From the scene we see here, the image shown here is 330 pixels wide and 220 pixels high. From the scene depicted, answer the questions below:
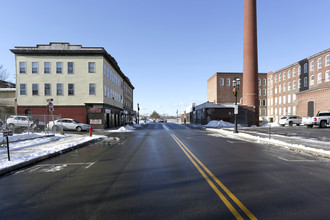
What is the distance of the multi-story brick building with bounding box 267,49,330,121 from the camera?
3165 centimetres

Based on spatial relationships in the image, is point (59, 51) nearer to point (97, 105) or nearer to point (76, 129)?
point (97, 105)

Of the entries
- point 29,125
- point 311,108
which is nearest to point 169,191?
point 29,125

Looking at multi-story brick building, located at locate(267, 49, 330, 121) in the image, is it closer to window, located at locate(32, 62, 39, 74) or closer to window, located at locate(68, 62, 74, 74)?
window, located at locate(68, 62, 74, 74)

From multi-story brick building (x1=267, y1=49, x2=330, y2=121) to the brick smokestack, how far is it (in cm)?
764

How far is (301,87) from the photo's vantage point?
160 ft

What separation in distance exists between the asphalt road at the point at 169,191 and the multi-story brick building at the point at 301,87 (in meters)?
31.7

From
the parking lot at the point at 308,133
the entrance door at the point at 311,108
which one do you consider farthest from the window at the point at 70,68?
the entrance door at the point at 311,108

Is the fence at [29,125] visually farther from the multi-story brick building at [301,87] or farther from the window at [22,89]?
the multi-story brick building at [301,87]

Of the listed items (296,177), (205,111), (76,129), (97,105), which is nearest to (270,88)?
(205,111)

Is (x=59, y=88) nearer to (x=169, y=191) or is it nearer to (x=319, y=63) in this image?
(x=169, y=191)

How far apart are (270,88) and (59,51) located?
200 ft

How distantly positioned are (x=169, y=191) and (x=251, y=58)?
41.7m

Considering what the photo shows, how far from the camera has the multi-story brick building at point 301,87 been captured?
1246 inches

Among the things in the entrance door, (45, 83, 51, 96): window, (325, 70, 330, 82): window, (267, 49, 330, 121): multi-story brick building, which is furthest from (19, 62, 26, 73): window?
(325, 70, 330, 82): window
